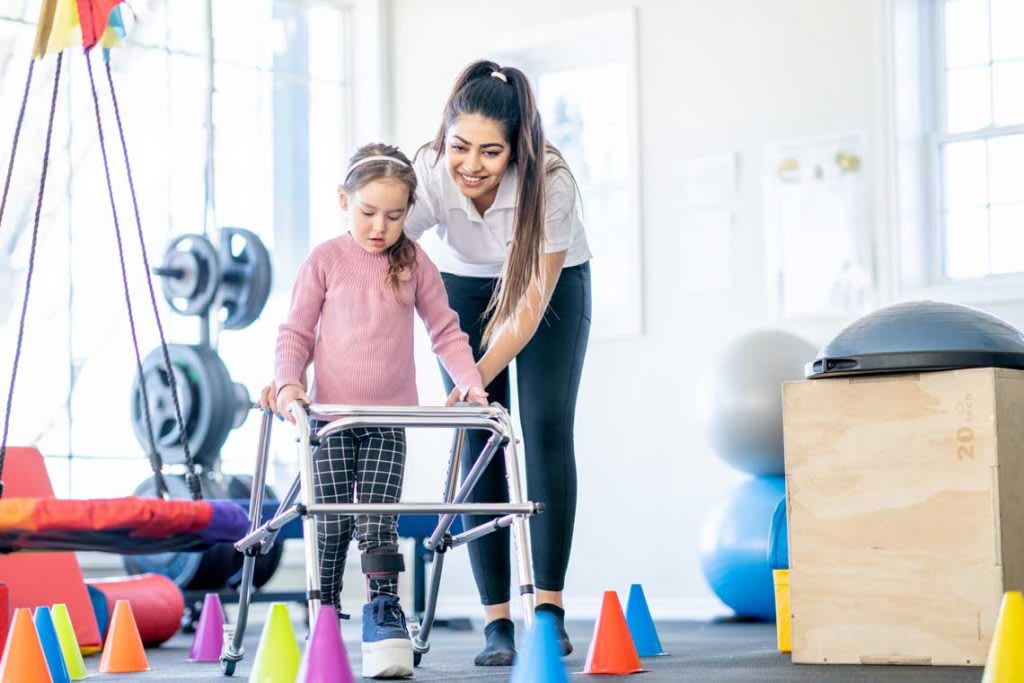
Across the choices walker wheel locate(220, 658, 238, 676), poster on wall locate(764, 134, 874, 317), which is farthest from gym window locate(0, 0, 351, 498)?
walker wheel locate(220, 658, 238, 676)

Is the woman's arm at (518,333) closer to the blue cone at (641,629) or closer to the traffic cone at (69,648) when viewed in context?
the blue cone at (641,629)

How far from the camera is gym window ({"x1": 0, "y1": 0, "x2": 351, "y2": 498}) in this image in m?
5.64

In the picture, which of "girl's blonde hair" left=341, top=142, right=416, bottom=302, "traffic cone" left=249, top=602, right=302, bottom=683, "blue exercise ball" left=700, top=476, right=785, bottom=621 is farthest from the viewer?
"blue exercise ball" left=700, top=476, right=785, bottom=621

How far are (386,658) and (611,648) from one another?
1.70ft

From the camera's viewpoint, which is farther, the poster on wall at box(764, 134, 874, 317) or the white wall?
the white wall

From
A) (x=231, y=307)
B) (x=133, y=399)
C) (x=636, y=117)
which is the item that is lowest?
(x=133, y=399)

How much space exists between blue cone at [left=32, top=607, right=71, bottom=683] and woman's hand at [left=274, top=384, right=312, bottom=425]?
2.41 feet

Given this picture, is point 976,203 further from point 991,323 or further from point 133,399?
point 133,399

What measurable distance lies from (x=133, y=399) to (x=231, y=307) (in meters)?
0.52

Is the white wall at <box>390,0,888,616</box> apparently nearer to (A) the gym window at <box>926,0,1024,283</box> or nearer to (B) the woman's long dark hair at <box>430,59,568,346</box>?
(A) the gym window at <box>926,0,1024,283</box>

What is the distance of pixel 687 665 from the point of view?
302cm

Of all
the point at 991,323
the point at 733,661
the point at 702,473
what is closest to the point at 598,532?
the point at 702,473

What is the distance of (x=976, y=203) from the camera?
541cm

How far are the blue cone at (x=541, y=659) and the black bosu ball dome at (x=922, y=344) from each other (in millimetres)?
1129
